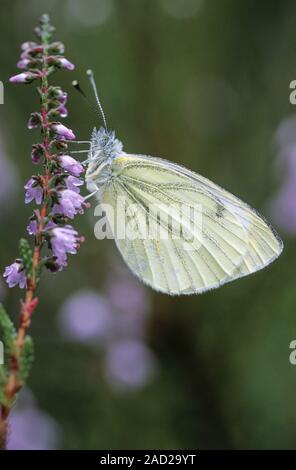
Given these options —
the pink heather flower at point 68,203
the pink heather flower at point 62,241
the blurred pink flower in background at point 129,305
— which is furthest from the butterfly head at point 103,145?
the blurred pink flower in background at point 129,305

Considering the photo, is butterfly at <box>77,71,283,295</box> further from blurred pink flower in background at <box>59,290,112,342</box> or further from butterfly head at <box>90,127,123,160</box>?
blurred pink flower in background at <box>59,290,112,342</box>

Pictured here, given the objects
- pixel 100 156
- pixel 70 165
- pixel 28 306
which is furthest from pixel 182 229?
pixel 28 306

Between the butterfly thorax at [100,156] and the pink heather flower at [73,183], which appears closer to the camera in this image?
the pink heather flower at [73,183]

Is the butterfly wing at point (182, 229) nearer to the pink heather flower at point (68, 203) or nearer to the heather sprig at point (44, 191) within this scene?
the pink heather flower at point (68, 203)

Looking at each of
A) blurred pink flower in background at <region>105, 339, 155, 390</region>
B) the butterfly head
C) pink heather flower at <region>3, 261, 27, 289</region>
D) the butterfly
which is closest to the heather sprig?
pink heather flower at <region>3, 261, 27, 289</region>

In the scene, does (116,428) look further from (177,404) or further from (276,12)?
(276,12)

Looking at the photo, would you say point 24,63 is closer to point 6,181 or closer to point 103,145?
point 103,145
